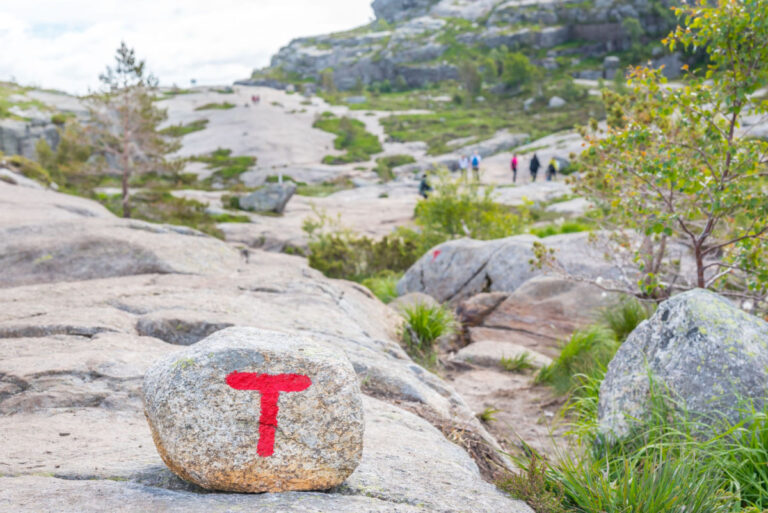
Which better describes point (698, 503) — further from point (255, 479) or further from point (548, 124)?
point (548, 124)

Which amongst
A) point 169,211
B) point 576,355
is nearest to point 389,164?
point 169,211

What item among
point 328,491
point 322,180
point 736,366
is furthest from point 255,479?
point 322,180

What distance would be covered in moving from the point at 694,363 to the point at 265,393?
12.8 feet

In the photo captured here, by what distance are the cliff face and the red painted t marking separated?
11728 centimetres

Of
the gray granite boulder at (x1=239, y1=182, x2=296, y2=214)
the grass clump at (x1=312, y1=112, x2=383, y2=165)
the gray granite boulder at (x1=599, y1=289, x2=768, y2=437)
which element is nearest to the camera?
the gray granite boulder at (x1=599, y1=289, x2=768, y2=437)

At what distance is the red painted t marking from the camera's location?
344cm

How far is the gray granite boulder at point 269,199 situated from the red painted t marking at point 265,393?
31.6 meters

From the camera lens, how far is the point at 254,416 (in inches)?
135

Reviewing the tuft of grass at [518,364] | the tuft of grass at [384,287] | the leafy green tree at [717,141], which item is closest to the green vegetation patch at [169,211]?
the tuft of grass at [384,287]

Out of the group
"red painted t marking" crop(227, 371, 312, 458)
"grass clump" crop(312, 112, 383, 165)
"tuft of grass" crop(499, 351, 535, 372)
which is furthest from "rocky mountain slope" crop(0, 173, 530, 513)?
"grass clump" crop(312, 112, 383, 165)

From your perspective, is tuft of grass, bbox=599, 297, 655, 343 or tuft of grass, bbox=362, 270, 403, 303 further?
tuft of grass, bbox=362, 270, 403, 303

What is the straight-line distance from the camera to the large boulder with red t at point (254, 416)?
3.37m

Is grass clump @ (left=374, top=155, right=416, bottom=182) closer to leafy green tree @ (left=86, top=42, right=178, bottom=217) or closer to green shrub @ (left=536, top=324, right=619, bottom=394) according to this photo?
leafy green tree @ (left=86, top=42, right=178, bottom=217)

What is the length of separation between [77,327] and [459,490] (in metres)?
4.89
